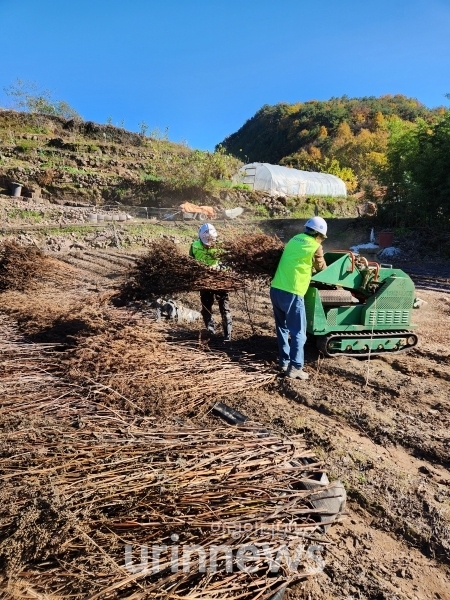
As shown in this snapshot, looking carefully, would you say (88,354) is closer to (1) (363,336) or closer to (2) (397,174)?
(1) (363,336)

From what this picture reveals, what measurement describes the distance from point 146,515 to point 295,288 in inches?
117

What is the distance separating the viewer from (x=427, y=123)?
1725cm

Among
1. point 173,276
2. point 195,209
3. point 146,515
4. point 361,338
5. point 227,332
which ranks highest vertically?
point 195,209

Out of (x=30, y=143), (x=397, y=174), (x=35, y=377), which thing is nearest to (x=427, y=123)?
(x=397, y=174)

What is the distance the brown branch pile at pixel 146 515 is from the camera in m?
2.16

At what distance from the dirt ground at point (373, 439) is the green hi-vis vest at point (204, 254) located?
3.40 ft

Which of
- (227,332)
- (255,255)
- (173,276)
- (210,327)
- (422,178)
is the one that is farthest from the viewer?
(422,178)

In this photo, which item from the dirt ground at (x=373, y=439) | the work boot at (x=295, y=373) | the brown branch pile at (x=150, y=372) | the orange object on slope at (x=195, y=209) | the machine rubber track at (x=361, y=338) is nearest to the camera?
the dirt ground at (x=373, y=439)

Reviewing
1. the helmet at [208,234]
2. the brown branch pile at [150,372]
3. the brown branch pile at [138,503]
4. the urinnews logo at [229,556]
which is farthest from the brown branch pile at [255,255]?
the urinnews logo at [229,556]

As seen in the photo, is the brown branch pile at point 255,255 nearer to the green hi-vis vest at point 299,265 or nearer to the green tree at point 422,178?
the green hi-vis vest at point 299,265

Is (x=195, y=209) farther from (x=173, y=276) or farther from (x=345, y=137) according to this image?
(x=345, y=137)

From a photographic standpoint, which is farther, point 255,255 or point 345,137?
point 345,137

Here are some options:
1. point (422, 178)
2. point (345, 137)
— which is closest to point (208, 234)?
point (422, 178)

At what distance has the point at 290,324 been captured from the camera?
4.91 m
